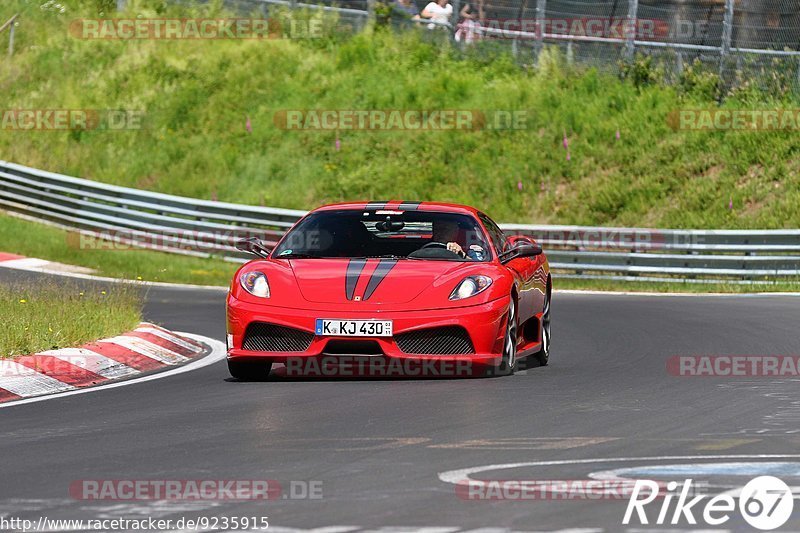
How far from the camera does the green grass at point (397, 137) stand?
27.9m

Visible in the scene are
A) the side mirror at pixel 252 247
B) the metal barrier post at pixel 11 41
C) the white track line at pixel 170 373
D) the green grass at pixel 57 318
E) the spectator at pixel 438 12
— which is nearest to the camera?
the white track line at pixel 170 373

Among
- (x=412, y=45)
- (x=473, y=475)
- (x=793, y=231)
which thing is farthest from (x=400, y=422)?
(x=412, y=45)

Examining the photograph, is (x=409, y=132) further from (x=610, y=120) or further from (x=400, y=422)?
(x=400, y=422)

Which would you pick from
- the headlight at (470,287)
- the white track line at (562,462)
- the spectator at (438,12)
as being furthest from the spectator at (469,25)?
the white track line at (562,462)

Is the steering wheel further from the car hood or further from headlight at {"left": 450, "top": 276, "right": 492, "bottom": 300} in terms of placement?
headlight at {"left": 450, "top": 276, "right": 492, "bottom": 300}

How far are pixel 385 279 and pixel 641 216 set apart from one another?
17.3 metres

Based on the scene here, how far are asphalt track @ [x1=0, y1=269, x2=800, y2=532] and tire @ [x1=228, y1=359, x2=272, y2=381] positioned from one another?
0.53ft

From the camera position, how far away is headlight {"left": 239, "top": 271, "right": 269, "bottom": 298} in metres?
10.7

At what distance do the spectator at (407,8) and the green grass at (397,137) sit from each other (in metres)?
0.46

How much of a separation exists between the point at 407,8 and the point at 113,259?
12.3 metres

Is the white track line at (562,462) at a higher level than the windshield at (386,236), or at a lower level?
lower
